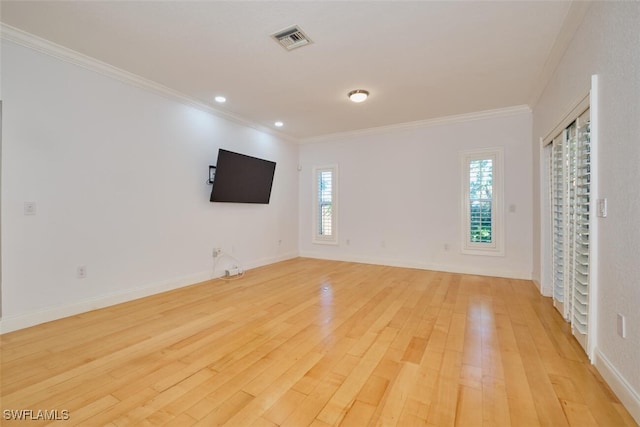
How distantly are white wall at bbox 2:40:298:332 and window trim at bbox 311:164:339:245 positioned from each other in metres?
2.23

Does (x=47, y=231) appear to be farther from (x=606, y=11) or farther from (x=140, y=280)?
(x=606, y=11)

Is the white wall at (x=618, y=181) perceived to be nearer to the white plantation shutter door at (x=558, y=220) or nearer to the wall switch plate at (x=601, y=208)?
the wall switch plate at (x=601, y=208)

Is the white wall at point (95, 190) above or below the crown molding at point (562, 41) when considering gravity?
below

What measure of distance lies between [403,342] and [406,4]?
2.71 m

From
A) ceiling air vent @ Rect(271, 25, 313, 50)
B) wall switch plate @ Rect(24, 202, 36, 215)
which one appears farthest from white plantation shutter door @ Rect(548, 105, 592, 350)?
wall switch plate @ Rect(24, 202, 36, 215)

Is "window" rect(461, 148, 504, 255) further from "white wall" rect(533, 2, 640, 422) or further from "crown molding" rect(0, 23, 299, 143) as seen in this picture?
"crown molding" rect(0, 23, 299, 143)

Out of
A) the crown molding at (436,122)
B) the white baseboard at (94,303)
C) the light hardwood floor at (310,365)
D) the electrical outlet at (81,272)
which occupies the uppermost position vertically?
the crown molding at (436,122)

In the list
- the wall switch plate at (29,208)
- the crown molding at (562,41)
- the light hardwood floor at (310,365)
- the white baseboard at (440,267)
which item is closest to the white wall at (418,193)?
the white baseboard at (440,267)

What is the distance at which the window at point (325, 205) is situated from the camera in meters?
6.09

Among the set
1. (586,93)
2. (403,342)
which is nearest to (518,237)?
(586,93)

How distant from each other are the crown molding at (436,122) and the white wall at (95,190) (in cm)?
244

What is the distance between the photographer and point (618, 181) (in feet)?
5.46

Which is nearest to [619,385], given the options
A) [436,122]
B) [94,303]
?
[436,122]

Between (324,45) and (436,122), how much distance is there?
304 centimetres
